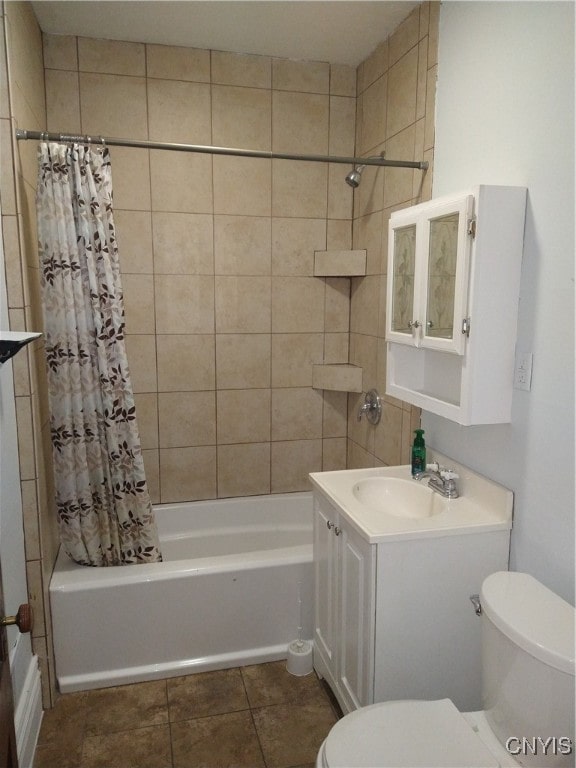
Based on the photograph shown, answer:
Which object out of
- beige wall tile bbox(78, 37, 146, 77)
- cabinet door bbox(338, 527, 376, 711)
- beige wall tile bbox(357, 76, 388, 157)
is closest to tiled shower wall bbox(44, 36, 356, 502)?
beige wall tile bbox(78, 37, 146, 77)

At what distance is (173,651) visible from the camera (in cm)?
230

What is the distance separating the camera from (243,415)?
10.1 ft

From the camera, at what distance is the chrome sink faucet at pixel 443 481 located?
78.5 inches

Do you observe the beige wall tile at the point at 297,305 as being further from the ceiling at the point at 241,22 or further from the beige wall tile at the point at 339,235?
the ceiling at the point at 241,22

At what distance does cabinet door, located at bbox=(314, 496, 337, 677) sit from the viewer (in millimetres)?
2045

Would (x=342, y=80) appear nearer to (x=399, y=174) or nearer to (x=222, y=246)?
(x=399, y=174)

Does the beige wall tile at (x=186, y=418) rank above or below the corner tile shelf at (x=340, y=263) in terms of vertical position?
below

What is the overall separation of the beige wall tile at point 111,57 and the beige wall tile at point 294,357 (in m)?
1.48

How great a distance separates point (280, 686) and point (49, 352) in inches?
63.7

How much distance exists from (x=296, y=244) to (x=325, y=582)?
68.9 inches

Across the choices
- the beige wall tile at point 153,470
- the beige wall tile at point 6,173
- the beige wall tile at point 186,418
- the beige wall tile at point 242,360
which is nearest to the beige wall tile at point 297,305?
the beige wall tile at point 242,360

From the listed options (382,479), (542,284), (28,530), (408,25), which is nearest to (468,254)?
Answer: (542,284)

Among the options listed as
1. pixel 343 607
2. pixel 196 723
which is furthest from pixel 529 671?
pixel 196 723

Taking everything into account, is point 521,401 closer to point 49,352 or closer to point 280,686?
point 280,686
